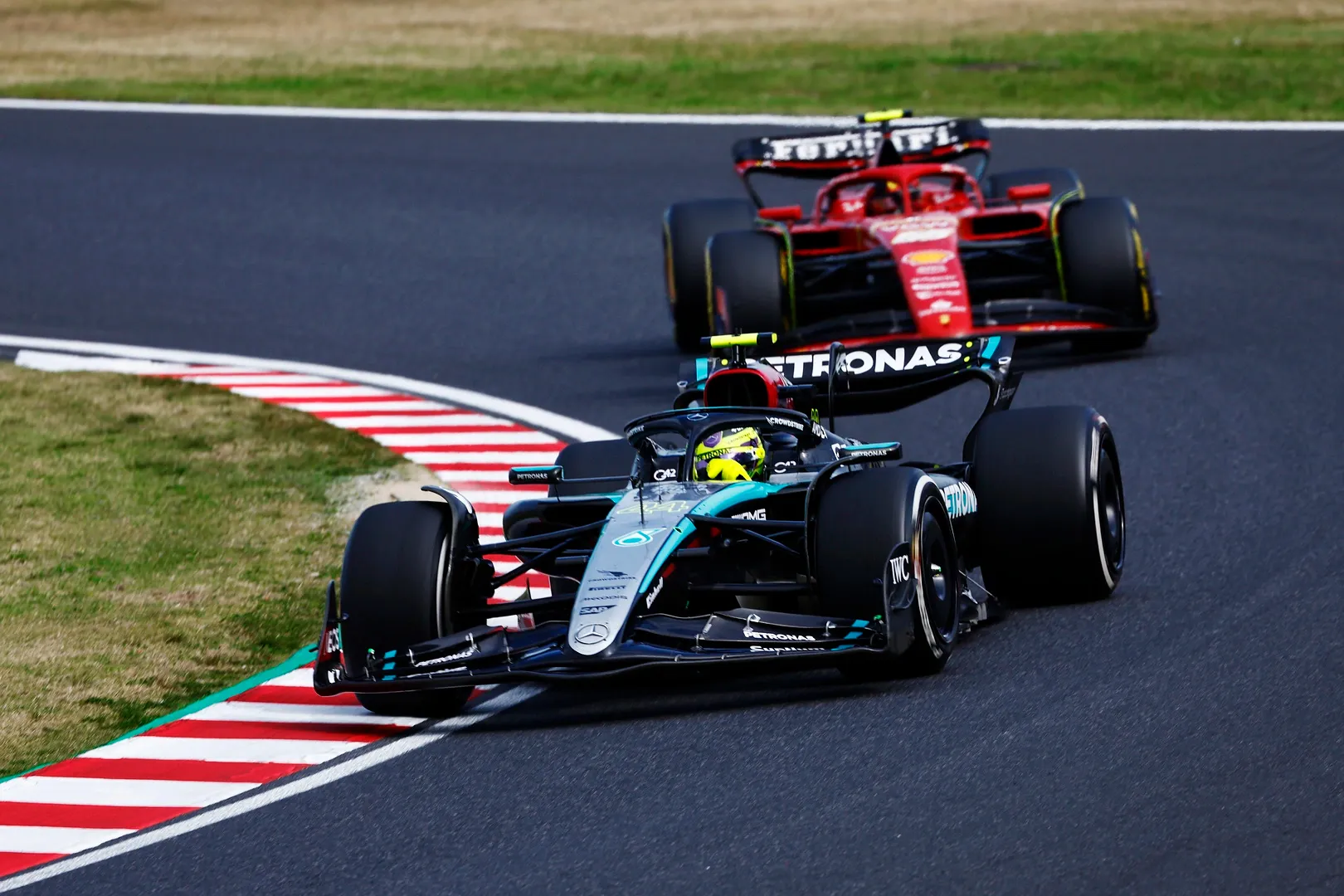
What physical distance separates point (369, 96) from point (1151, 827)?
75.2 ft

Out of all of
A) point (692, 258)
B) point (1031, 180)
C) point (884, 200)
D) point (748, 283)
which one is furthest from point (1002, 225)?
point (692, 258)

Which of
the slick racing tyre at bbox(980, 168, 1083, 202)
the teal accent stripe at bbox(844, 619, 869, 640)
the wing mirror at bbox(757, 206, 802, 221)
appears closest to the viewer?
the teal accent stripe at bbox(844, 619, 869, 640)

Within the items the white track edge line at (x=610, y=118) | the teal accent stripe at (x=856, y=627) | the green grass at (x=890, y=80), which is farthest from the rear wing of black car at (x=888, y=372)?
the green grass at (x=890, y=80)

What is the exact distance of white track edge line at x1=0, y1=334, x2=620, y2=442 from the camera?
14.8 metres

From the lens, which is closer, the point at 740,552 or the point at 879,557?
the point at 879,557

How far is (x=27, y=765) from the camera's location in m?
8.73

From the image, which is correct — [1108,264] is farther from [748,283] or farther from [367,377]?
[367,377]

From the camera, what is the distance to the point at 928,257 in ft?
51.2

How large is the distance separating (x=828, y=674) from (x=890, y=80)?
19.8 meters

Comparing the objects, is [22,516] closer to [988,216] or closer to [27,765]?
[27,765]

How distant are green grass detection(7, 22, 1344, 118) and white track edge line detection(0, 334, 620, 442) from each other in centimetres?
984

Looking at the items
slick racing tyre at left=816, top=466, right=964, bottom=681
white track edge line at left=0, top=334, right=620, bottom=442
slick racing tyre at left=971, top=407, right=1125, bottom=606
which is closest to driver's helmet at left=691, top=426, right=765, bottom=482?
slick racing tyre at left=816, top=466, right=964, bottom=681

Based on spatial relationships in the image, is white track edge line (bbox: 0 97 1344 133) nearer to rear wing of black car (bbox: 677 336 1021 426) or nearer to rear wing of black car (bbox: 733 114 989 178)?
rear wing of black car (bbox: 733 114 989 178)

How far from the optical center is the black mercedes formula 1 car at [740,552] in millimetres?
8375
